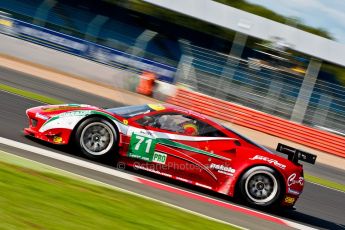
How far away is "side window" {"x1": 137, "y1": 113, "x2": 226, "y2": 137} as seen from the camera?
973cm

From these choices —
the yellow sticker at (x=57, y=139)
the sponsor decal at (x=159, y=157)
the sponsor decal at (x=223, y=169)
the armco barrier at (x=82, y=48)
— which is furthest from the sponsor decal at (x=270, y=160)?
the armco barrier at (x=82, y=48)

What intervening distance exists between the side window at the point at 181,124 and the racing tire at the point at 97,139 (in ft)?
1.62

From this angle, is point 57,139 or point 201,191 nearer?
point 57,139

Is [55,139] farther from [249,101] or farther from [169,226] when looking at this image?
[249,101]

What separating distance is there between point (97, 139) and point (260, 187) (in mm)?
2524

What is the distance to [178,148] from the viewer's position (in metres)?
9.62

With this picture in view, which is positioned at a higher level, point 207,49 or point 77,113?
point 207,49

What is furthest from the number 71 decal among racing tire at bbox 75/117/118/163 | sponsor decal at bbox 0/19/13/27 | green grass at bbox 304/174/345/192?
sponsor decal at bbox 0/19/13/27

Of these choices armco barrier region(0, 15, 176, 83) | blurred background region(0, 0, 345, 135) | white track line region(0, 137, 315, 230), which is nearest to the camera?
white track line region(0, 137, 315, 230)

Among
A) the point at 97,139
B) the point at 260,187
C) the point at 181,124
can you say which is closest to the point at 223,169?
the point at 260,187

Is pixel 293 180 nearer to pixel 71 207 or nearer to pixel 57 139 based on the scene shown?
pixel 57 139

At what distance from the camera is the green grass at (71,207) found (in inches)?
215

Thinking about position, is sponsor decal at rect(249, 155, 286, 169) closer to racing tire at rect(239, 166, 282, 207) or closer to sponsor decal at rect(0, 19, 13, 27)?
Result: racing tire at rect(239, 166, 282, 207)

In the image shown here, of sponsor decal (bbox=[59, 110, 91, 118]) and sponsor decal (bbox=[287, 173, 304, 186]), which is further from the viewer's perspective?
sponsor decal (bbox=[287, 173, 304, 186])
